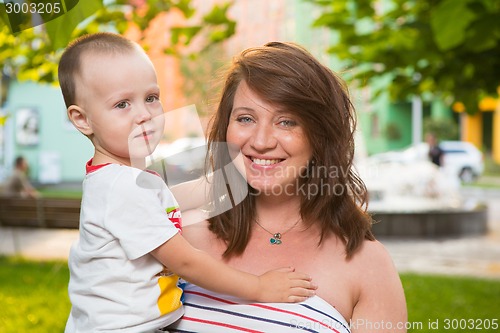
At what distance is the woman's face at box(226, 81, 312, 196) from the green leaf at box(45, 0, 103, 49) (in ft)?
1.71

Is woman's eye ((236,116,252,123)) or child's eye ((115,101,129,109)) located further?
woman's eye ((236,116,252,123))

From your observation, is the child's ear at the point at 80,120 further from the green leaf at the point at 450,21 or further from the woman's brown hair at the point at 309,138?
the green leaf at the point at 450,21

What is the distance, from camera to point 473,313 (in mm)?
5180

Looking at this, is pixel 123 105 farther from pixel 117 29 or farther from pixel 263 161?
pixel 117 29

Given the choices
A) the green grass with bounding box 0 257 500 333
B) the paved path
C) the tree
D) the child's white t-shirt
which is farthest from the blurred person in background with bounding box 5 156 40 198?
the child's white t-shirt

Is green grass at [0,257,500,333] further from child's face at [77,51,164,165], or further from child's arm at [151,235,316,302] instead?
child's face at [77,51,164,165]

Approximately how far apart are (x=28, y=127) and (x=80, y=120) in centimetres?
2437

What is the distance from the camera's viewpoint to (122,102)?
1443 mm

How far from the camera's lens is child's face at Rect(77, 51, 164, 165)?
142 centimetres

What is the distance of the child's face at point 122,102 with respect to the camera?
1.42 metres

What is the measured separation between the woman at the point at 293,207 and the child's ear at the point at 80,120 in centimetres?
44

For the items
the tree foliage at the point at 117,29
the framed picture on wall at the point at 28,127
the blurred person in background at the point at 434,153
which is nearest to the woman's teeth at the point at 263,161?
the tree foliage at the point at 117,29

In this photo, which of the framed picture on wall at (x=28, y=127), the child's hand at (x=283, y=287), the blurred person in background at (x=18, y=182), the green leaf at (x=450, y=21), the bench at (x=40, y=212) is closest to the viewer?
the child's hand at (x=283, y=287)

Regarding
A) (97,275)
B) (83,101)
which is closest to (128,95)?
(83,101)
